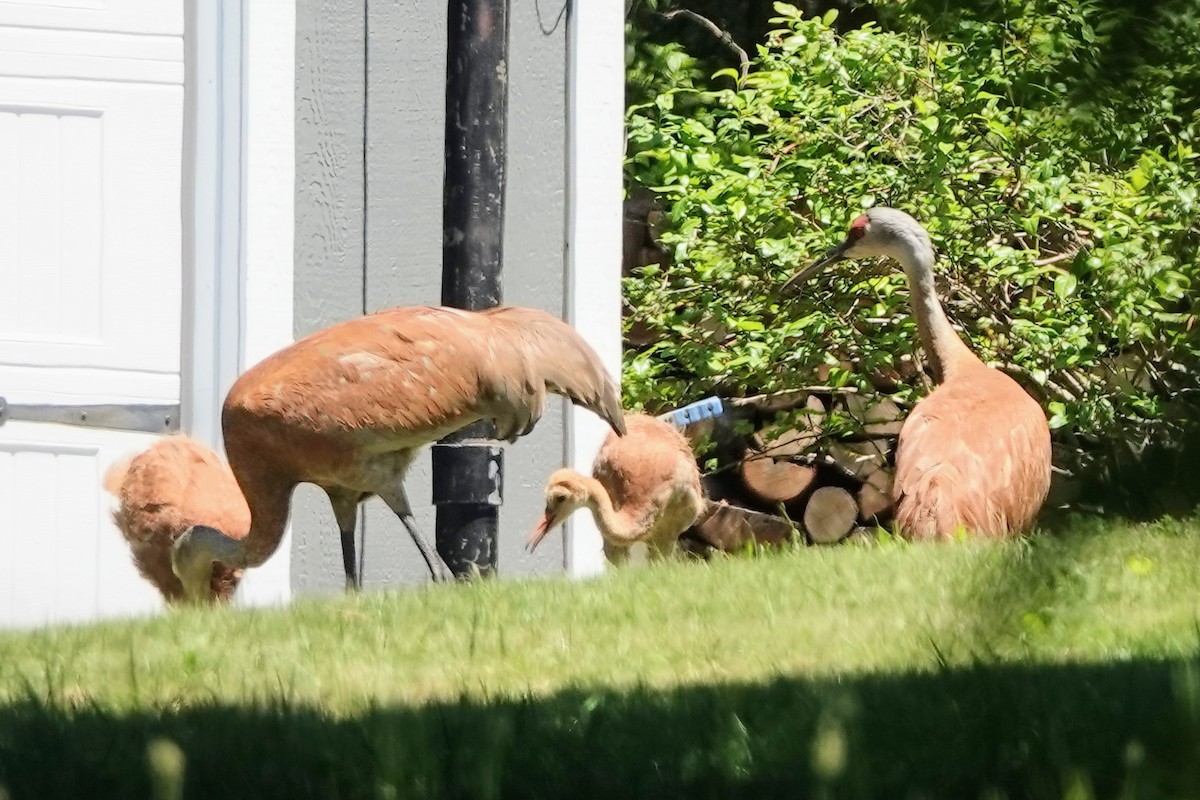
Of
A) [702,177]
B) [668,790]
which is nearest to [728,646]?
[668,790]

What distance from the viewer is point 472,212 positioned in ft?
22.1

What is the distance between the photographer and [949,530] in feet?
21.6

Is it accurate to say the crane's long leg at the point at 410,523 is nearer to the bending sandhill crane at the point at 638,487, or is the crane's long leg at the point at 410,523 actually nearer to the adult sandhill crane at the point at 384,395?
the adult sandhill crane at the point at 384,395

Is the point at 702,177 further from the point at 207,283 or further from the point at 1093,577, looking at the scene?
the point at 1093,577

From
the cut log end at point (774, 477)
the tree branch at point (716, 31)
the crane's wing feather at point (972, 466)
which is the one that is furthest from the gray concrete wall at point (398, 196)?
the cut log end at point (774, 477)

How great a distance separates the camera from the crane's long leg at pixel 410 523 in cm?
655

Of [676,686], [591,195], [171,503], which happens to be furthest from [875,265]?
[676,686]

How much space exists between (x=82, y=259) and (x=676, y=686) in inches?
166

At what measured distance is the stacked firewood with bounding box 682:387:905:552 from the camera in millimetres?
10875

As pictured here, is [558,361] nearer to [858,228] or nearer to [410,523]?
[410,523]

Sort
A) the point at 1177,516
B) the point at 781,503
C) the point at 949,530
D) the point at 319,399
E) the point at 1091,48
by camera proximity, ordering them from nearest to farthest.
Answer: the point at 1091,48 → the point at 1177,516 → the point at 319,399 → the point at 949,530 → the point at 781,503

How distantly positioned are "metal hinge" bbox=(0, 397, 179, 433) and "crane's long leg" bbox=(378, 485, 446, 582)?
1.21m

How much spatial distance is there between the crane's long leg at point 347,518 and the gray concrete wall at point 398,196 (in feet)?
1.98

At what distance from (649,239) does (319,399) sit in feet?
18.2
